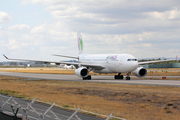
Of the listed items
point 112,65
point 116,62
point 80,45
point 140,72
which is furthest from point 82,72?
point 80,45

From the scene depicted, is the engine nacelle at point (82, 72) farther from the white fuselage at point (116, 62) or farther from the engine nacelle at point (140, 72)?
the engine nacelle at point (140, 72)

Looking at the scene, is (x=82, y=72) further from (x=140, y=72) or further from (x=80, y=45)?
(x=80, y=45)

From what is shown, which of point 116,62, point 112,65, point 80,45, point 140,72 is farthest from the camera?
point 80,45

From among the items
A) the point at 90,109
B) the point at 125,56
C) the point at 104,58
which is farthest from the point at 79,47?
the point at 90,109

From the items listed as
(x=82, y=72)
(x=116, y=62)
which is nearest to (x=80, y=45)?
(x=82, y=72)

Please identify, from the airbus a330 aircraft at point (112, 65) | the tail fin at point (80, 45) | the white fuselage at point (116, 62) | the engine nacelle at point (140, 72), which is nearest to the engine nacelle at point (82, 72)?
the airbus a330 aircraft at point (112, 65)

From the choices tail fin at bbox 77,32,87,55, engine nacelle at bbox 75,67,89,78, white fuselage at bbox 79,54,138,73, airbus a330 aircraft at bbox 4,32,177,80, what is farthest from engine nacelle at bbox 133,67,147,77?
tail fin at bbox 77,32,87,55

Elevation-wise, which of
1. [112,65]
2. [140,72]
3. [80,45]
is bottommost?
[140,72]

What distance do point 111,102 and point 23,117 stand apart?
1130 centimetres

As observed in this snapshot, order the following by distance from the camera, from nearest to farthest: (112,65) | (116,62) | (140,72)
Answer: (116,62), (112,65), (140,72)

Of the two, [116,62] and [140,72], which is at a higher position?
[116,62]

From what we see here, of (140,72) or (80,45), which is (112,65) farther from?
(80,45)

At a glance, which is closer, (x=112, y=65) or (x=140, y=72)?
(x=112, y=65)

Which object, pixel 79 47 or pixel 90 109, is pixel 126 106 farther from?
pixel 79 47
